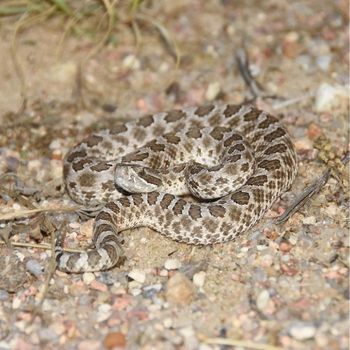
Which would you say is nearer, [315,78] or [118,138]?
[118,138]

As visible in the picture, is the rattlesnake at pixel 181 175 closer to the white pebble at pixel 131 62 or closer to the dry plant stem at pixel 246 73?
the dry plant stem at pixel 246 73

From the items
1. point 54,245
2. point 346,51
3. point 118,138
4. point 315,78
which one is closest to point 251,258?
point 54,245

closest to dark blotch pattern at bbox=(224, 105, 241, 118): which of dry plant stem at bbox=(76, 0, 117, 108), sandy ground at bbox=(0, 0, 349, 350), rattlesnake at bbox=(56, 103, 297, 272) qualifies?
rattlesnake at bbox=(56, 103, 297, 272)

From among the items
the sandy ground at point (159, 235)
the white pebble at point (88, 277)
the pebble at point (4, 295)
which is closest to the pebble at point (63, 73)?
the sandy ground at point (159, 235)

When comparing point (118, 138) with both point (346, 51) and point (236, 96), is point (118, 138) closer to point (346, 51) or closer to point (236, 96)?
point (236, 96)

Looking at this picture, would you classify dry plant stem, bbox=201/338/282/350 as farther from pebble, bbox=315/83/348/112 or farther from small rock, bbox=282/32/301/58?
small rock, bbox=282/32/301/58

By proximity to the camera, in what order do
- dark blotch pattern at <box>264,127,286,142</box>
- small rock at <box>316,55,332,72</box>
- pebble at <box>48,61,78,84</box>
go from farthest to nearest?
pebble at <box>48,61,78,84</box>
small rock at <box>316,55,332,72</box>
dark blotch pattern at <box>264,127,286,142</box>
